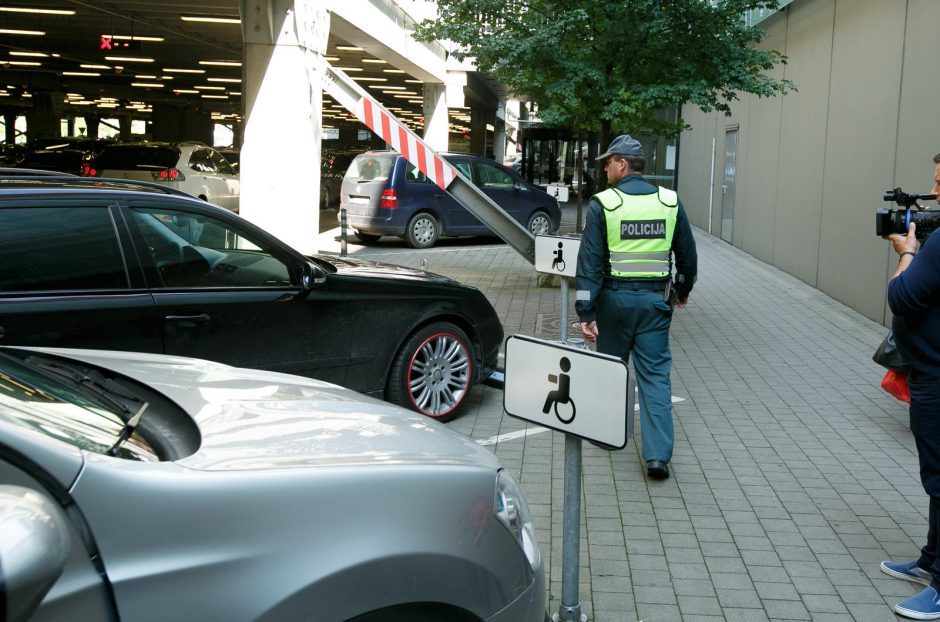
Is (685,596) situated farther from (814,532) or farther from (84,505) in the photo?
(84,505)

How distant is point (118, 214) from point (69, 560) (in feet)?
12.1

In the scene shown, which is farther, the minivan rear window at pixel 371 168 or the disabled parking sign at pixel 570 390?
the minivan rear window at pixel 371 168

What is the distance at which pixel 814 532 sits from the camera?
5.15m

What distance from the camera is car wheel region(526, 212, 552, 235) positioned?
69.3ft

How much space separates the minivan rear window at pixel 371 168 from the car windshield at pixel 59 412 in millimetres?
16609

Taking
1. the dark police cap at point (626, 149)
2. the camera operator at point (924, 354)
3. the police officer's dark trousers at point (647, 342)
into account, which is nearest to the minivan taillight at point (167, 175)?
the dark police cap at point (626, 149)

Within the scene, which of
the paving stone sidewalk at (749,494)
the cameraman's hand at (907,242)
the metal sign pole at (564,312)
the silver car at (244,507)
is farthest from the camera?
the metal sign pole at (564,312)

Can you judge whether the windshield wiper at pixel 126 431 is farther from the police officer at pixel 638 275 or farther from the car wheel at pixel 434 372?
the car wheel at pixel 434 372

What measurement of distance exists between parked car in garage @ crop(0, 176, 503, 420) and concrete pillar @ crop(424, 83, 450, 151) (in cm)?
2791

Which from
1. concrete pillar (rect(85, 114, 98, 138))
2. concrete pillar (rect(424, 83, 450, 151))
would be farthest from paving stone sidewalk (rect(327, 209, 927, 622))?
concrete pillar (rect(85, 114, 98, 138))

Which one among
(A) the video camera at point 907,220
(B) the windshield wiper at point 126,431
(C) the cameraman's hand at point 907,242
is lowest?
(B) the windshield wiper at point 126,431

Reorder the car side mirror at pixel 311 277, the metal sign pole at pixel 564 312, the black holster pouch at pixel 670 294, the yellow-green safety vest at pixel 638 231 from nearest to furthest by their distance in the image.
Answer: the yellow-green safety vest at pixel 638 231
the black holster pouch at pixel 670 294
the car side mirror at pixel 311 277
the metal sign pole at pixel 564 312

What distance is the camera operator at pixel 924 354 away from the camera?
395cm

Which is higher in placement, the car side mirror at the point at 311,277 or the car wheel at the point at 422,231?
the car side mirror at the point at 311,277
